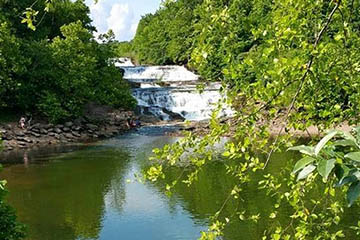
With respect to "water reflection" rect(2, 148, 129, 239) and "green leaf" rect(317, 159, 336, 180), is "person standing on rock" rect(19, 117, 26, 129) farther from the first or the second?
"green leaf" rect(317, 159, 336, 180)

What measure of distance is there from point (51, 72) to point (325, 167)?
2909cm

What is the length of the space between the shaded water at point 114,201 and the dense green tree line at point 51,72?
741cm

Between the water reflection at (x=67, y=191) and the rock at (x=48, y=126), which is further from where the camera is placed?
the rock at (x=48, y=126)

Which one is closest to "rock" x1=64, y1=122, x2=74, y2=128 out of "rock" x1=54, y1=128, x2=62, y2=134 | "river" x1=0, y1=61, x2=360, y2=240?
"rock" x1=54, y1=128, x2=62, y2=134

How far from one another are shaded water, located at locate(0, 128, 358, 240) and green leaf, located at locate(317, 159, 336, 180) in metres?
9.01

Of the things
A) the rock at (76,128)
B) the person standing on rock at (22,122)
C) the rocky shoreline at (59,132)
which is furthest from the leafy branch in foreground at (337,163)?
the rock at (76,128)

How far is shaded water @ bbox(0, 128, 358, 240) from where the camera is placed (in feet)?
38.9

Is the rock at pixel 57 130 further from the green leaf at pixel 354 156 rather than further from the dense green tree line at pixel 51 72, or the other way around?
the green leaf at pixel 354 156

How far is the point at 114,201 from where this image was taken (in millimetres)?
14875

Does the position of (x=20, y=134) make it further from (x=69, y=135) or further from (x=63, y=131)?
(x=69, y=135)

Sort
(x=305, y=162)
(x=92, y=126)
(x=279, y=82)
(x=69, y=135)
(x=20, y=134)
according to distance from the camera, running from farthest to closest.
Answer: (x=92, y=126) → (x=69, y=135) → (x=20, y=134) → (x=279, y=82) → (x=305, y=162)

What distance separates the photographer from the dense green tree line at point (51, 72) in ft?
91.0

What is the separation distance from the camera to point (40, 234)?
11.9m

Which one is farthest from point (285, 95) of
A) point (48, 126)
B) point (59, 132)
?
point (48, 126)
